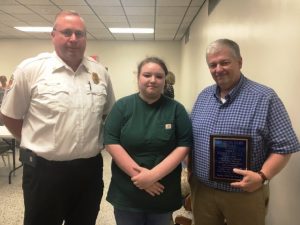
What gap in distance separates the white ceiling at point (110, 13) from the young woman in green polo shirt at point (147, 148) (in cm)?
355

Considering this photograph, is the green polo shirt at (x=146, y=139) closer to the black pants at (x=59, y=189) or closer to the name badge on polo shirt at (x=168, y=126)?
the name badge on polo shirt at (x=168, y=126)

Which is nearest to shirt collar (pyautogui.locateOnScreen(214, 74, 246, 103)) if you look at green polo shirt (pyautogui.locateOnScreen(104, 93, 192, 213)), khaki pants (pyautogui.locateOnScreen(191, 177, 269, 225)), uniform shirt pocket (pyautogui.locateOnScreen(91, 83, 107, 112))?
green polo shirt (pyautogui.locateOnScreen(104, 93, 192, 213))

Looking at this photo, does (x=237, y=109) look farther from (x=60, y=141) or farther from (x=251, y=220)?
(x=60, y=141)

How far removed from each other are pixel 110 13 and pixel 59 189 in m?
4.39

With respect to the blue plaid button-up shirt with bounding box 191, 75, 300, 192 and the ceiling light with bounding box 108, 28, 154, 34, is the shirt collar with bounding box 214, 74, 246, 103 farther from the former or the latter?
the ceiling light with bounding box 108, 28, 154, 34

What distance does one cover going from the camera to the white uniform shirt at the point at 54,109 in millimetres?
1596

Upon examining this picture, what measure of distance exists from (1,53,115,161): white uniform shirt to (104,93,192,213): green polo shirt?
→ 20cm

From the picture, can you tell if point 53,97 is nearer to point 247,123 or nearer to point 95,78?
point 95,78

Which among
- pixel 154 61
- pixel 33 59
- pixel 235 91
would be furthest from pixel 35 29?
pixel 235 91

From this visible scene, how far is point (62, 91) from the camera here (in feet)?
5.30

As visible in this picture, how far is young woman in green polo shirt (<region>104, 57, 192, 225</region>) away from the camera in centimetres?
146

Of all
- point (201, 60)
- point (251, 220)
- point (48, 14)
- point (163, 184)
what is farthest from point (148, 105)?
point (48, 14)

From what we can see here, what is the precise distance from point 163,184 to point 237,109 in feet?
1.70

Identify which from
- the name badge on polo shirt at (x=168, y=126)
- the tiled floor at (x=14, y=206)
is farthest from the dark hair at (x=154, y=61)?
the tiled floor at (x=14, y=206)
